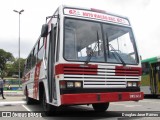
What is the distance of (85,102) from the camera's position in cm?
918

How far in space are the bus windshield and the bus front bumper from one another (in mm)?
999

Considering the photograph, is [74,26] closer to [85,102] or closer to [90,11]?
[90,11]

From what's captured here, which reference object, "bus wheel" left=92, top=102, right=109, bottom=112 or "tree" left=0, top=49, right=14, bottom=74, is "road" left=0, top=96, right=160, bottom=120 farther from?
"tree" left=0, top=49, right=14, bottom=74

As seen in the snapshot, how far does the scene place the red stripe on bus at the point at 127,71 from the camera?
32.5 feet

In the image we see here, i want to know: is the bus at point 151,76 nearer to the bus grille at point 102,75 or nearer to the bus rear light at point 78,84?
the bus grille at point 102,75

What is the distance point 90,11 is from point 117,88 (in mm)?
2546

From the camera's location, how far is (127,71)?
10.1m

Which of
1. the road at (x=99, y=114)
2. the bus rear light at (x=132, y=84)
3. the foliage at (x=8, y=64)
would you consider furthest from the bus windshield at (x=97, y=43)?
the foliage at (x=8, y=64)

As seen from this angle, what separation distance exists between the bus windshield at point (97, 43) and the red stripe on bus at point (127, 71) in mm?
206

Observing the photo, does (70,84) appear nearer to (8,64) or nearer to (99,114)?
(99,114)

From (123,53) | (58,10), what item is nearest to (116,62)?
(123,53)

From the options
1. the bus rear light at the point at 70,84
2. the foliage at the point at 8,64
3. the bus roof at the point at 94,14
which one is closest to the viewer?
the bus rear light at the point at 70,84

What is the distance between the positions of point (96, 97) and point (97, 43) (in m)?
1.66

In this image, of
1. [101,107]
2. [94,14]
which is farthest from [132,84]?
[101,107]
